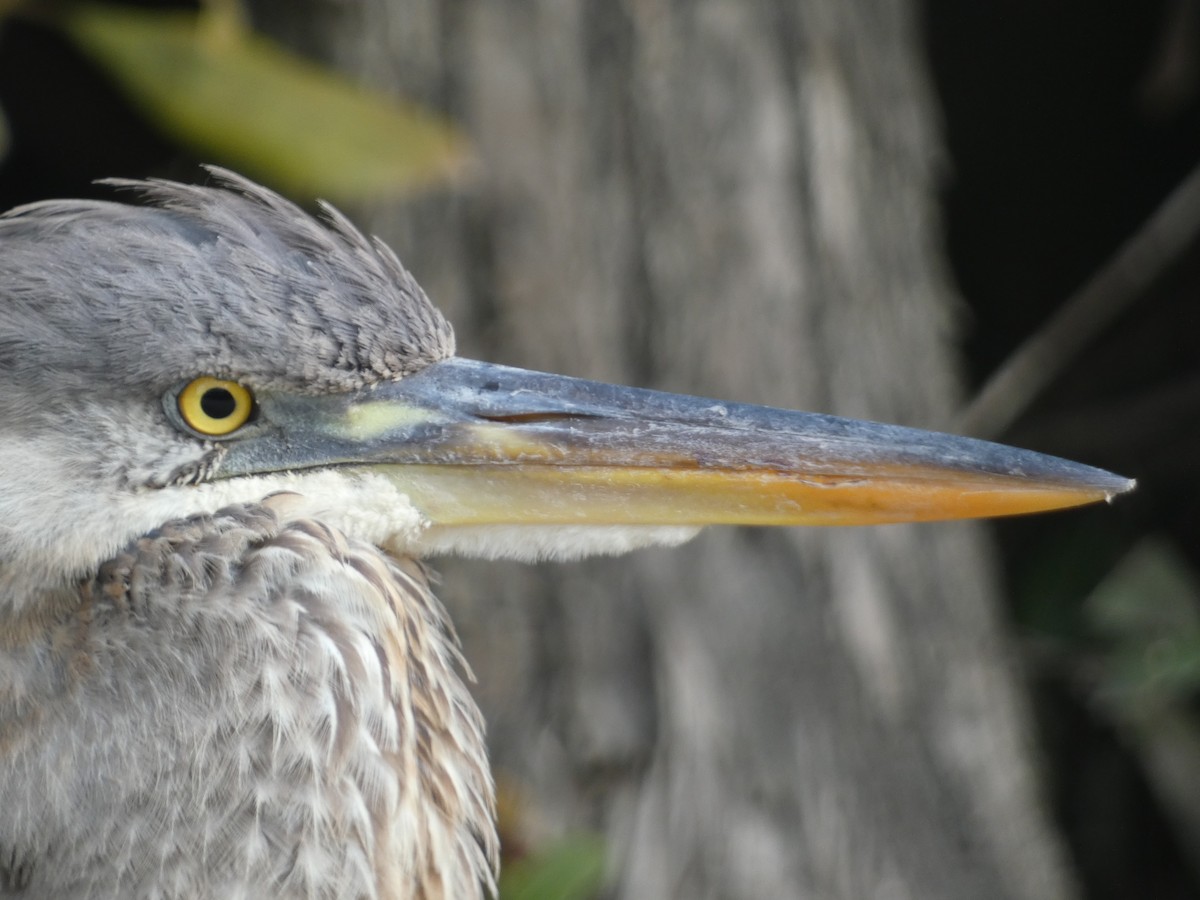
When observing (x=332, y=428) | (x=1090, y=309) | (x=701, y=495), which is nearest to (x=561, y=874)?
(x=701, y=495)

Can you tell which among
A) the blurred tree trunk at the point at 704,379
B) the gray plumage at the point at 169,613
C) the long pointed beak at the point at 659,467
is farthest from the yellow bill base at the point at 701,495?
the blurred tree trunk at the point at 704,379

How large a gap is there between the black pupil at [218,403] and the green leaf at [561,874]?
1.26 m

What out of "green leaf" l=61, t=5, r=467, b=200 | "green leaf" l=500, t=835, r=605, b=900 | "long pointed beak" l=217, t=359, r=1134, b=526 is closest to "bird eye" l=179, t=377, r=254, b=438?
"long pointed beak" l=217, t=359, r=1134, b=526

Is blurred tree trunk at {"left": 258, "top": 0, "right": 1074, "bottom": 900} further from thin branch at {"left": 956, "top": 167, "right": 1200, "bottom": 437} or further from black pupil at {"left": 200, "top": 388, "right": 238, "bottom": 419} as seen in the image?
black pupil at {"left": 200, "top": 388, "right": 238, "bottom": 419}

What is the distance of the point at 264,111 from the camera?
2551 mm

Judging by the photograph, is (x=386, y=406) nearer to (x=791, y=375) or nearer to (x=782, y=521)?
(x=782, y=521)

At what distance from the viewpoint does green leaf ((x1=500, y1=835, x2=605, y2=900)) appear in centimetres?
235

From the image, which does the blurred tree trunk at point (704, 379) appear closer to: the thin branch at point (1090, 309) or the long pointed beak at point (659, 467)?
the thin branch at point (1090, 309)

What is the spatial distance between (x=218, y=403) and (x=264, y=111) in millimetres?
1284

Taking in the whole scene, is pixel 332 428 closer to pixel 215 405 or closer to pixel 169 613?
pixel 215 405

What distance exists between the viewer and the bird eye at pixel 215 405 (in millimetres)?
1427

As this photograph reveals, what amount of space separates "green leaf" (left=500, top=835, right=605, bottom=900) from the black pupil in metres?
1.26

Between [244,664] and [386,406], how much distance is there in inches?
13.6

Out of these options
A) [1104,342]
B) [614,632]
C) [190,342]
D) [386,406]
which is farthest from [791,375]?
[190,342]
